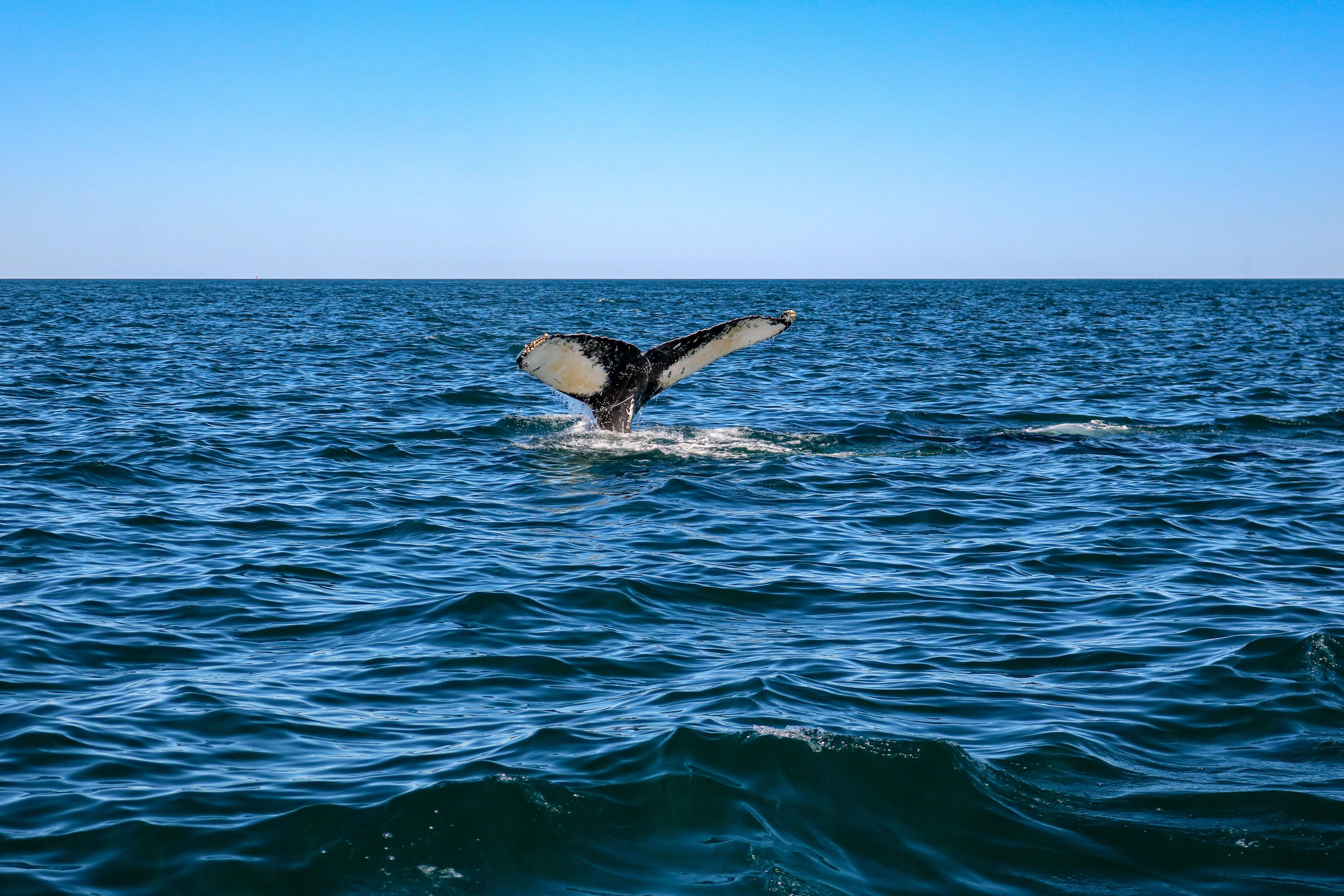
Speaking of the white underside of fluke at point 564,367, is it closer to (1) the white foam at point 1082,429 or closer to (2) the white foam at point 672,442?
(2) the white foam at point 672,442

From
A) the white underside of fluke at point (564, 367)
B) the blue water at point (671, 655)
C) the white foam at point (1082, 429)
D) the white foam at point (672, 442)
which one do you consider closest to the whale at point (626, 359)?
the white underside of fluke at point (564, 367)

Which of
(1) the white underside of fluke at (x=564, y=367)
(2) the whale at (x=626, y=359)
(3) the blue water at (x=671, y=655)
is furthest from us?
(2) the whale at (x=626, y=359)

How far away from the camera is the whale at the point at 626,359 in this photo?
12289mm

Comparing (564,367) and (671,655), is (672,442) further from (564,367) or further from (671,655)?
(671,655)

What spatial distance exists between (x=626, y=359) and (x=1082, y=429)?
702 centimetres

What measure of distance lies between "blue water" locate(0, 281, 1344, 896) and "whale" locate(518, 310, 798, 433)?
85 centimetres

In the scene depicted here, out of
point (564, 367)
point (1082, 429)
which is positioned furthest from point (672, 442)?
point (1082, 429)

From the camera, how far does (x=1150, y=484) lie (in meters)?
13.0

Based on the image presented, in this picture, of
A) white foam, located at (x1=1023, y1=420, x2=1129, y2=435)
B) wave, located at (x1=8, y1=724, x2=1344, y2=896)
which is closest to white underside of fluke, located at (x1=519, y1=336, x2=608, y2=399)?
white foam, located at (x1=1023, y1=420, x2=1129, y2=435)

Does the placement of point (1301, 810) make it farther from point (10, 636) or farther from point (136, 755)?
point (10, 636)

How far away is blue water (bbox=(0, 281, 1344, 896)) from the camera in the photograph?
4.84m

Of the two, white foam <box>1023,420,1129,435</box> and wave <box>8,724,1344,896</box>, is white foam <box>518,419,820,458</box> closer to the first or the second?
white foam <box>1023,420,1129,435</box>

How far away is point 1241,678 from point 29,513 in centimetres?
988

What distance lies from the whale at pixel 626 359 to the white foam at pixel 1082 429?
5604mm
